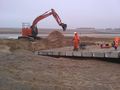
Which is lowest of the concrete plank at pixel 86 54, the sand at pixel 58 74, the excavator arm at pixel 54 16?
the sand at pixel 58 74

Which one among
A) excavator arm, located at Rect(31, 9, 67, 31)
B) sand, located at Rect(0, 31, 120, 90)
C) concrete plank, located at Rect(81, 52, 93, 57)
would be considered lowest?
sand, located at Rect(0, 31, 120, 90)

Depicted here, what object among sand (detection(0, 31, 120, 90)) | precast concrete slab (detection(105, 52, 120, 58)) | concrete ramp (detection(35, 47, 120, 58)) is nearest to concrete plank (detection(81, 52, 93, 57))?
concrete ramp (detection(35, 47, 120, 58))

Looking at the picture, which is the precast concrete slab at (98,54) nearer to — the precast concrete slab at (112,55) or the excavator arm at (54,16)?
the precast concrete slab at (112,55)

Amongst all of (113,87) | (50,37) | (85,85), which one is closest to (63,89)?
(85,85)

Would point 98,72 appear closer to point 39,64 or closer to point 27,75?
point 39,64

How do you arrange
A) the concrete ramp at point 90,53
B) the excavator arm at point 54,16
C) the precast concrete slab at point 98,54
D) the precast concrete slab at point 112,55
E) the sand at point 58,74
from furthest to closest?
the excavator arm at point 54,16 → the precast concrete slab at point 98,54 → the concrete ramp at point 90,53 → the precast concrete slab at point 112,55 → the sand at point 58,74

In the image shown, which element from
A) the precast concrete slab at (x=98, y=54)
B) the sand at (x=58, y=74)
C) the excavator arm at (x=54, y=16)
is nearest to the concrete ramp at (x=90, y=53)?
the precast concrete slab at (x=98, y=54)

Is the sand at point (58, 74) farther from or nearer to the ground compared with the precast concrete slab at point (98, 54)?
nearer to the ground

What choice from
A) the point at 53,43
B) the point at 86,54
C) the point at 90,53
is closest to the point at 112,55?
the point at 90,53

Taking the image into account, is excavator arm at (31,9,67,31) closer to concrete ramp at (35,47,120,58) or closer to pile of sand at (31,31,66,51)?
pile of sand at (31,31,66,51)

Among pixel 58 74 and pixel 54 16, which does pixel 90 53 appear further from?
pixel 54 16

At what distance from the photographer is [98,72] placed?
1563cm

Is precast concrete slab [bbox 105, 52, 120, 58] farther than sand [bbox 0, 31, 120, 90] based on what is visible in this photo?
Yes

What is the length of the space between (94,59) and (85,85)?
20.8 ft
